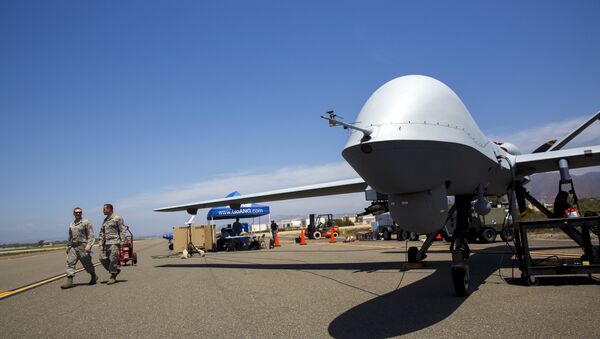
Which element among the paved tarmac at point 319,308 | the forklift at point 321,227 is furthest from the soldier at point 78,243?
the forklift at point 321,227

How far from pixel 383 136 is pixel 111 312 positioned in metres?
5.07

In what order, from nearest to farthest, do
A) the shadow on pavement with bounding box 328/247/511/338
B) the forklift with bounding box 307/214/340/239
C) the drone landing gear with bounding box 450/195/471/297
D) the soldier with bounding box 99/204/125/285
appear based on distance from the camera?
the shadow on pavement with bounding box 328/247/511/338
the drone landing gear with bounding box 450/195/471/297
the soldier with bounding box 99/204/125/285
the forklift with bounding box 307/214/340/239

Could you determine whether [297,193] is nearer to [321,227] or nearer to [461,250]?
[461,250]

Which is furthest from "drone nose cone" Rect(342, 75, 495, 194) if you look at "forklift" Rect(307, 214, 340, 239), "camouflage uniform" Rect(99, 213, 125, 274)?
"forklift" Rect(307, 214, 340, 239)

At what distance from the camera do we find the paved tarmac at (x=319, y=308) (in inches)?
182

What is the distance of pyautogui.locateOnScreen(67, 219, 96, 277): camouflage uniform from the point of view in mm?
9773

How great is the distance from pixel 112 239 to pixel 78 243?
0.77 m

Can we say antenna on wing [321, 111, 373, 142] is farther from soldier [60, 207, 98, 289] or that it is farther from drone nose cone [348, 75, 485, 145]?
soldier [60, 207, 98, 289]

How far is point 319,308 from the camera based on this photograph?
591cm

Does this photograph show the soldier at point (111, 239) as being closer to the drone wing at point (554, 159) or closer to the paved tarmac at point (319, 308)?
the paved tarmac at point (319, 308)

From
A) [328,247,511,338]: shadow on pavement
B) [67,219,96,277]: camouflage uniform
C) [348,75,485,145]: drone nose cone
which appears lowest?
[328,247,511,338]: shadow on pavement

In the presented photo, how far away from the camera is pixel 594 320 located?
4527 millimetres

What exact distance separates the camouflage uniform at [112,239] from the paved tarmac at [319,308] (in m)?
0.81

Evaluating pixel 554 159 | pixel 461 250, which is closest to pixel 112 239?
pixel 461 250
